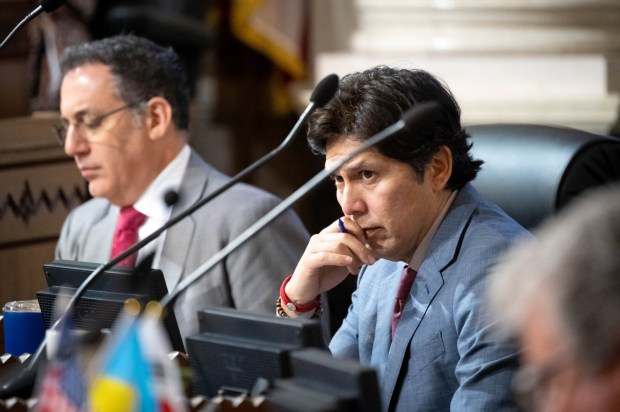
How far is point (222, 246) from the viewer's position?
9.81ft

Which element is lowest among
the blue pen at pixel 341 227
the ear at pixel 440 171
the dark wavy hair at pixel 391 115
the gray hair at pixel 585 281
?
the blue pen at pixel 341 227

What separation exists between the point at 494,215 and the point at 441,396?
38 cm

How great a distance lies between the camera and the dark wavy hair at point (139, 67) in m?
3.21

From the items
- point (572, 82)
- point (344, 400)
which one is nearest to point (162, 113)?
point (572, 82)

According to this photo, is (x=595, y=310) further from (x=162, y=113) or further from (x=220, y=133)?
(x=220, y=133)

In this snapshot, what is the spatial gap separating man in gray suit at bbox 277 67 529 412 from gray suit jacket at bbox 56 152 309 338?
517 mm

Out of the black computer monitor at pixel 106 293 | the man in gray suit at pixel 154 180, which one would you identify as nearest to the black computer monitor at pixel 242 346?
the black computer monitor at pixel 106 293

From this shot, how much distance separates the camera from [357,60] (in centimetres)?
479

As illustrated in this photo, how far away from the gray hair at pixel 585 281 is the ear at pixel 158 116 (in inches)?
85.2

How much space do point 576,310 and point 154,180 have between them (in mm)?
2197

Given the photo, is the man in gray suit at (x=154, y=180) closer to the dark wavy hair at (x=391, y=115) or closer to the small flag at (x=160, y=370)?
the dark wavy hair at (x=391, y=115)

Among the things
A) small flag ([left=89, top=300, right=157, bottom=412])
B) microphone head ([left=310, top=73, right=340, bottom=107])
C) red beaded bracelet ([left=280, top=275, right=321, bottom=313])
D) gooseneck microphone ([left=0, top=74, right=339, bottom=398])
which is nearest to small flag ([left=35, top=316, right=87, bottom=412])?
small flag ([left=89, top=300, right=157, bottom=412])

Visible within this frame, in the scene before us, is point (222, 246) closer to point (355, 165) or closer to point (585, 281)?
point (355, 165)

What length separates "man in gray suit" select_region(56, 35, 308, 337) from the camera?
293 centimetres
